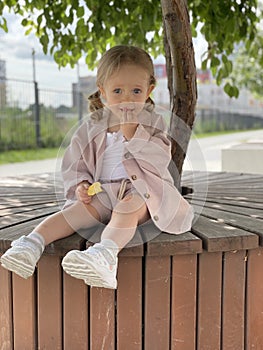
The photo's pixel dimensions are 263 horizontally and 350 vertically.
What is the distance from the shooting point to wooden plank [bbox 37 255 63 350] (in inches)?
66.3

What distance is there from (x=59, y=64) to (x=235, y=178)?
1.62 meters

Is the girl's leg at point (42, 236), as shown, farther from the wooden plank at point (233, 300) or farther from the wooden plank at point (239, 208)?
the wooden plank at point (239, 208)

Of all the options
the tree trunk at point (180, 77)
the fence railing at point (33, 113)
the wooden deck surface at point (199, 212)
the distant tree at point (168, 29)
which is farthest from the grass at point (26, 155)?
the tree trunk at point (180, 77)

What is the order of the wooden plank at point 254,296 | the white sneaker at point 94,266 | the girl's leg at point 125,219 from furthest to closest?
the wooden plank at point 254,296 < the girl's leg at point 125,219 < the white sneaker at point 94,266

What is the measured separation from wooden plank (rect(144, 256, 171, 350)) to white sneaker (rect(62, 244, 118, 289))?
5.6 inches

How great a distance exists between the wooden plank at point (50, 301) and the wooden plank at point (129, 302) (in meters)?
0.20

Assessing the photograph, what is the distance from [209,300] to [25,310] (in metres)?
0.60

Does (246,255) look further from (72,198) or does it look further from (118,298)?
(72,198)

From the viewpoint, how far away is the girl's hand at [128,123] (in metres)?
1.86

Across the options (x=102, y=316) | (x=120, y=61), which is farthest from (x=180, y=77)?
(x=102, y=316)

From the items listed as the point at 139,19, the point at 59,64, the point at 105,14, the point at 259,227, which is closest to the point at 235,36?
the point at 139,19

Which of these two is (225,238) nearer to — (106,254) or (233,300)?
(233,300)

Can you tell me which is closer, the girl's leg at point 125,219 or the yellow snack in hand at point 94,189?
the girl's leg at point 125,219

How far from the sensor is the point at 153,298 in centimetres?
165
